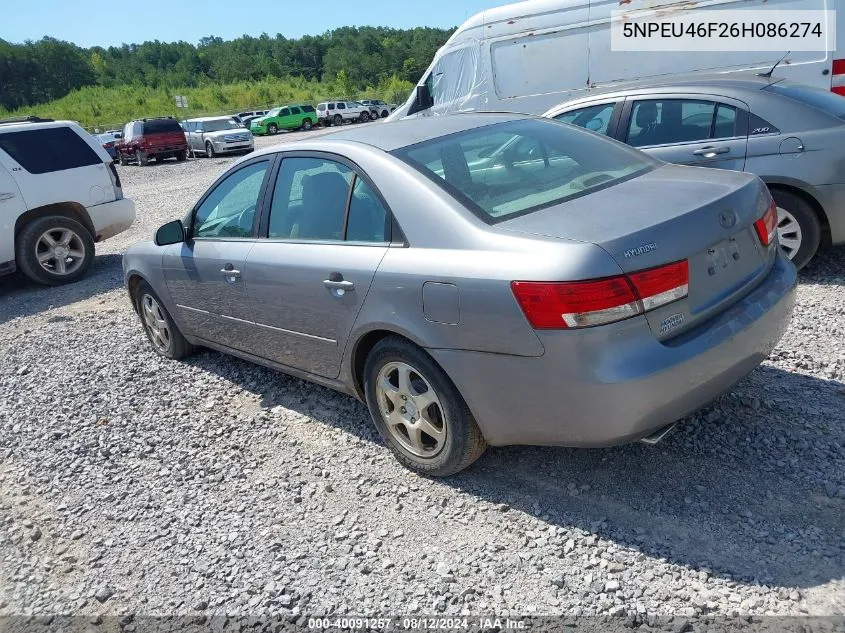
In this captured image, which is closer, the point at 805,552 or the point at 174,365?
the point at 805,552

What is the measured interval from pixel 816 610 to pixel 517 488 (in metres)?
1.29

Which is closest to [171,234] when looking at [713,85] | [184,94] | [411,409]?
[411,409]

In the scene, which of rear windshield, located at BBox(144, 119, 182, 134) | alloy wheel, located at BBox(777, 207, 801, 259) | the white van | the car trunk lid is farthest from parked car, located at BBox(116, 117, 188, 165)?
the car trunk lid

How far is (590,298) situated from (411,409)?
1.15m

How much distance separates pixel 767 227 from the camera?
11.0 ft

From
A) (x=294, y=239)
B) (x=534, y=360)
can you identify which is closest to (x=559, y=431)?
(x=534, y=360)

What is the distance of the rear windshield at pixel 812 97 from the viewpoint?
211 inches

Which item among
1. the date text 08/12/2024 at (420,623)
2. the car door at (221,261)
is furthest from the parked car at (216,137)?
the date text 08/12/2024 at (420,623)

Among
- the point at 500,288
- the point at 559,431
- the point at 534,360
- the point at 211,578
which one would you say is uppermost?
the point at 500,288

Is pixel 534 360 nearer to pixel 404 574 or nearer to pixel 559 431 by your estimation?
pixel 559 431

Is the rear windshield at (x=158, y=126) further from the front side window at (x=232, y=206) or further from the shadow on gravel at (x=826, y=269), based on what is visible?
the shadow on gravel at (x=826, y=269)

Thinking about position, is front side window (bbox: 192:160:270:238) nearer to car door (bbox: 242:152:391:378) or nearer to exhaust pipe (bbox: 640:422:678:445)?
car door (bbox: 242:152:391:378)

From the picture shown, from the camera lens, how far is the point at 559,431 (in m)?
2.87

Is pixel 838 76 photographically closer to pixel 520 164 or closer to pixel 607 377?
pixel 520 164
